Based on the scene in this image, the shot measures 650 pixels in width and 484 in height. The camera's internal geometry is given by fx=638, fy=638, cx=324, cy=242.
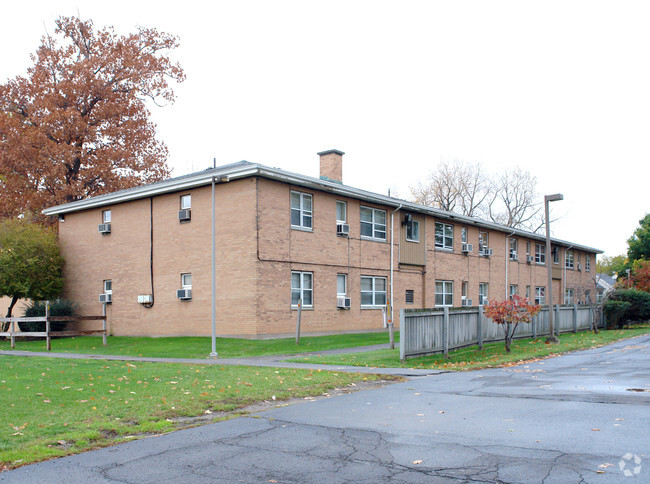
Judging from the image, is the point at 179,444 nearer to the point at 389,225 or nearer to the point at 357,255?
the point at 357,255

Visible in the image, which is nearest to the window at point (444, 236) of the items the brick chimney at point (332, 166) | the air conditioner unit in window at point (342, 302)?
the brick chimney at point (332, 166)

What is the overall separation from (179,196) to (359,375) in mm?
15571

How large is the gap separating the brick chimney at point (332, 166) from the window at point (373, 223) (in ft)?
7.32

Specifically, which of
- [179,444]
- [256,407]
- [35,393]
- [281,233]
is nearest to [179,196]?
[281,233]

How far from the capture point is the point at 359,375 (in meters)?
13.2

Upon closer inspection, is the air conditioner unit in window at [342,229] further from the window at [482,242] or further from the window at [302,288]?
the window at [482,242]

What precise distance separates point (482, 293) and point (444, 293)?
4.73 meters

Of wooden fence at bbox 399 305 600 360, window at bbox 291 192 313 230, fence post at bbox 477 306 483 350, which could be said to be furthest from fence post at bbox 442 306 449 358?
window at bbox 291 192 313 230

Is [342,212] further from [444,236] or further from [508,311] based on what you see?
[508,311]

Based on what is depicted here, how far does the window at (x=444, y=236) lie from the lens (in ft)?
112

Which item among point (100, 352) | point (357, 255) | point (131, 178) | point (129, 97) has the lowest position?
point (100, 352)

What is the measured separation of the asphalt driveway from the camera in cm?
583

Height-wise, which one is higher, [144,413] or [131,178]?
[131,178]

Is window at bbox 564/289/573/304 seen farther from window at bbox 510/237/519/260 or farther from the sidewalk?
the sidewalk
